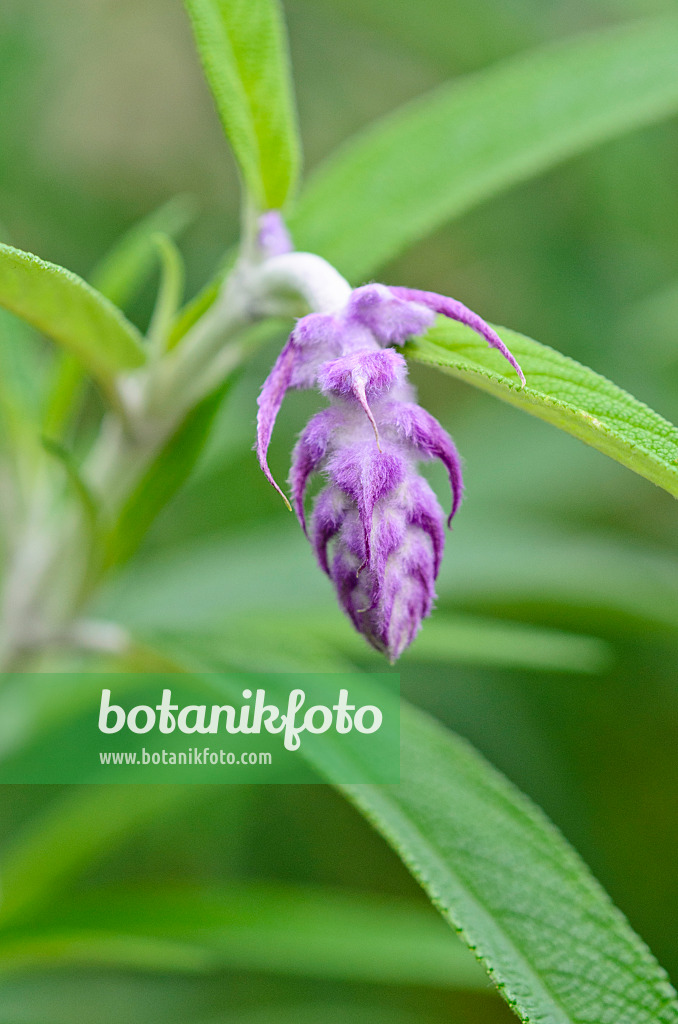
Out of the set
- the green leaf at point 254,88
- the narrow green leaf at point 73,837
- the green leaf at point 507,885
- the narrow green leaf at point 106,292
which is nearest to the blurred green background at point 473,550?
the narrow green leaf at point 73,837

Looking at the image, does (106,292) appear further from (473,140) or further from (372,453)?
(372,453)

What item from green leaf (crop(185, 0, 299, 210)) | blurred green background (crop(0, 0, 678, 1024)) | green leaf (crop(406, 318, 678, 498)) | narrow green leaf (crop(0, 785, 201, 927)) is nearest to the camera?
green leaf (crop(406, 318, 678, 498))

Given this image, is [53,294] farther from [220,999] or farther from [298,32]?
[298,32]

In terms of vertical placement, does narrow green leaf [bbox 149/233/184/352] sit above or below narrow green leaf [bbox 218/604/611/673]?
above

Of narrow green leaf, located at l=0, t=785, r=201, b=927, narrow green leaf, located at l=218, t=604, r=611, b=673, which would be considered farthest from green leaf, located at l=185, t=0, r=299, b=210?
narrow green leaf, located at l=0, t=785, r=201, b=927

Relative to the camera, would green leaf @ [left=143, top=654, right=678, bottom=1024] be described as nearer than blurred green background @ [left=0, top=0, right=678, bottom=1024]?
Yes

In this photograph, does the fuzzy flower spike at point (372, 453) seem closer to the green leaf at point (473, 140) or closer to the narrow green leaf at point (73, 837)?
the green leaf at point (473, 140)

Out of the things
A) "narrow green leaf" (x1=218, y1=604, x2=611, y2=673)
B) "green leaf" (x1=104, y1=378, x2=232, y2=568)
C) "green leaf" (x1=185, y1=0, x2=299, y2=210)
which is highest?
"green leaf" (x1=185, y1=0, x2=299, y2=210)

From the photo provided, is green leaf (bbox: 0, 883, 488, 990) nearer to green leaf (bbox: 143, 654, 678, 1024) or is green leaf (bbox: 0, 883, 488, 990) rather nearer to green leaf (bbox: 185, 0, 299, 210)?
green leaf (bbox: 143, 654, 678, 1024)
